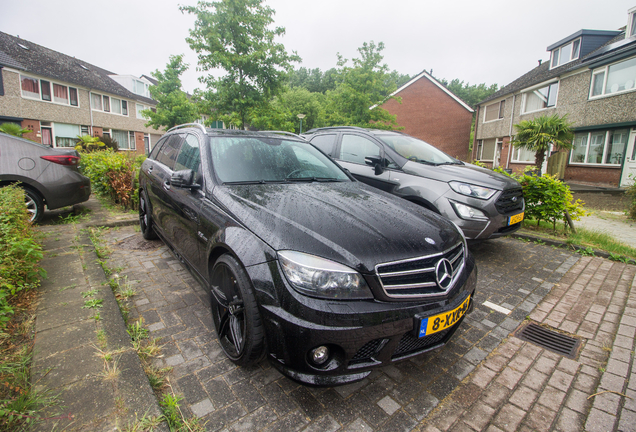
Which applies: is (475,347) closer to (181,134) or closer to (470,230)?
(470,230)

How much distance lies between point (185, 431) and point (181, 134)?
3096 mm

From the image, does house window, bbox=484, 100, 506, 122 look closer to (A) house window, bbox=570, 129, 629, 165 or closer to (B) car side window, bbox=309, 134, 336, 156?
(A) house window, bbox=570, 129, 629, 165

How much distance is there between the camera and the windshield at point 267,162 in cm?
280

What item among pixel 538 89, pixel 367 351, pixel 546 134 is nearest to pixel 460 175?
pixel 367 351

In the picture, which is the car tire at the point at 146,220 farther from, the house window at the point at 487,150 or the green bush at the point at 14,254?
the house window at the point at 487,150

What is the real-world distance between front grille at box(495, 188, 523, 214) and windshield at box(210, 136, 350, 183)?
2.13m

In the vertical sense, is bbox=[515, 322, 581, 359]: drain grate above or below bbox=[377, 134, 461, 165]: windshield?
below

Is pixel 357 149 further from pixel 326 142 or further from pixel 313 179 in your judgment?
pixel 313 179

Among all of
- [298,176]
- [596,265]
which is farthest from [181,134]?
[596,265]

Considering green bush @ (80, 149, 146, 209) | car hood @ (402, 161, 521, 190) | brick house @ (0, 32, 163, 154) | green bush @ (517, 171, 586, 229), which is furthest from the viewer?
brick house @ (0, 32, 163, 154)

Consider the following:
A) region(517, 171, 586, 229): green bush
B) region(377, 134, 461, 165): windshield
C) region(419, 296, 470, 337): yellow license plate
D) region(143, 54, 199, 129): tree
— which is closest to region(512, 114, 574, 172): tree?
region(517, 171, 586, 229): green bush

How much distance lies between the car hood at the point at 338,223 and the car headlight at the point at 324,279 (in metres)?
0.05

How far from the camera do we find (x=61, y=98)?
2425 cm

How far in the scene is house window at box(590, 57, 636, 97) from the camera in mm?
14700
